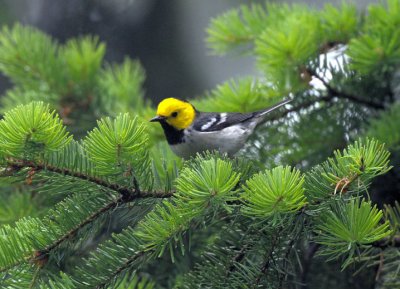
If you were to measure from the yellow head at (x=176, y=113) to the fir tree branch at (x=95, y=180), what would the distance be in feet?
2.27

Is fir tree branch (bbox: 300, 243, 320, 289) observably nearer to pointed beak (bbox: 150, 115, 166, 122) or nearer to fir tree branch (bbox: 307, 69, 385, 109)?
fir tree branch (bbox: 307, 69, 385, 109)

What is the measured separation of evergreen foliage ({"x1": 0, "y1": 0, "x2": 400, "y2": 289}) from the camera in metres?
1.21

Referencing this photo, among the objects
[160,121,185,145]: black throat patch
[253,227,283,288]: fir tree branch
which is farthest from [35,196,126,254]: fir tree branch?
[160,121,185,145]: black throat patch

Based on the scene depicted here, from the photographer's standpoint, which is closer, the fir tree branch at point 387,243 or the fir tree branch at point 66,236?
the fir tree branch at point 66,236

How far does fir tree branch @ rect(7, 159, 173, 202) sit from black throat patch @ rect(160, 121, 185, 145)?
2.08ft

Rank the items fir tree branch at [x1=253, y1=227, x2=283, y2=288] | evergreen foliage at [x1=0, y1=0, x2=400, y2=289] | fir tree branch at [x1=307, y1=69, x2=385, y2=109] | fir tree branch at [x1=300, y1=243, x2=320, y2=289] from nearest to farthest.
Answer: evergreen foliage at [x1=0, y1=0, x2=400, y2=289] < fir tree branch at [x1=253, y1=227, x2=283, y2=288] < fir tree branch at [x1=300, y1=243, x2=320, y2=289] < fir tree branch at [x1=307, y1=69, x2=385, y2=109]

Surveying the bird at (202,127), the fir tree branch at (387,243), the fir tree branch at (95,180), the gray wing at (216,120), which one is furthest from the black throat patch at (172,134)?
the fir tree branch at (387,243)

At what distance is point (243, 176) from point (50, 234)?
419 millimetres

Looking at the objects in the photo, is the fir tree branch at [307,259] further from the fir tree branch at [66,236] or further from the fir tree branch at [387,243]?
the fir tree branch at [66,236]

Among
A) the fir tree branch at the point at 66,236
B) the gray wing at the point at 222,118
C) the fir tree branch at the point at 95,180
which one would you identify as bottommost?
the fir tree branch at the point at 66,236

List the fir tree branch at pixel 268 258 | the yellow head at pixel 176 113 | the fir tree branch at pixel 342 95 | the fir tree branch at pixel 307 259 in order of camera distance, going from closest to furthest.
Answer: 1. the fir tree branch at pixel 268 258
2. the fir tree branch at pixel 307 259
3. the fir tree branch at pixel 342 95
4. the yellow head at pixel 176 113

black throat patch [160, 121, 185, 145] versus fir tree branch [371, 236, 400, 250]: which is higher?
black throat patch [160, 121, 185, 145]

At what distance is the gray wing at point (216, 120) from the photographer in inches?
79.7

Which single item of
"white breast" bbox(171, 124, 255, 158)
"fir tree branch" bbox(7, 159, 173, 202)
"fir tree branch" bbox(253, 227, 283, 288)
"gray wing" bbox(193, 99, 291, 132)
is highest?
"gray wing" bbox(193, 99, 291, 132)
